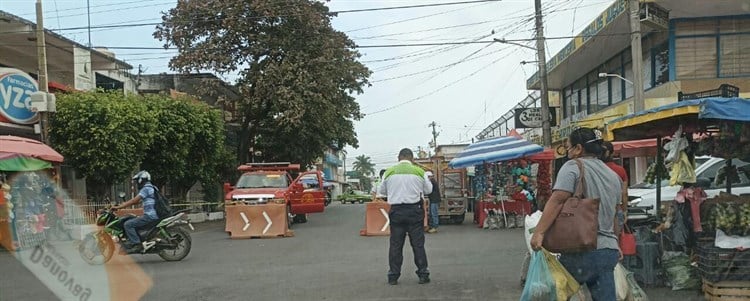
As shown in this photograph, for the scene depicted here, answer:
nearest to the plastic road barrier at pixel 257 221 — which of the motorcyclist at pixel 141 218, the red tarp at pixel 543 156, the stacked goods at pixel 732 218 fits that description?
the motorcyclist at pixel 141 218

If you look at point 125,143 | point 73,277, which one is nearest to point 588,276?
point 73,277

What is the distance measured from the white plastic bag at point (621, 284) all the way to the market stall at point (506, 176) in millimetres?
9993

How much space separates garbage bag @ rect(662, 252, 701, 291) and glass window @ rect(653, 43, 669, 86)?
15.3 metres

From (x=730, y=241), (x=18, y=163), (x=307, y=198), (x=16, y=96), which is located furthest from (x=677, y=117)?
(x=16, y=96)

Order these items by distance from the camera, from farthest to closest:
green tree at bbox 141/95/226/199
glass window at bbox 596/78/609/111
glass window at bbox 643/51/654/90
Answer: glass window at bbox 596/78/609/111 < glass window at bbox 643/51/654/90 < green tree at bbox 141/95/226/199

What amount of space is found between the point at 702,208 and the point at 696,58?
1492 centimetres

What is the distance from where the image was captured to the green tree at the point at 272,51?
94.3 ft

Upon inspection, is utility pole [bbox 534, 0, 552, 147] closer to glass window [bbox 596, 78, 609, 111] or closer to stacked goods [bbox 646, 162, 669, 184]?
glass window [bbox 596, 78, 609, 111]

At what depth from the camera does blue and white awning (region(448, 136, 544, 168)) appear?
16.4 metres

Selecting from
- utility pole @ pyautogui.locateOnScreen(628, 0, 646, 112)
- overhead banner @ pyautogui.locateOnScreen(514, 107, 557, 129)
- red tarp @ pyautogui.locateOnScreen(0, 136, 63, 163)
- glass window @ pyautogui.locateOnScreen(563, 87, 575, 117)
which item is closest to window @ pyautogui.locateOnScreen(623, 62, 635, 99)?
overhead banner @ pyautogui.locateOnScreen(514, 107, 557, 129)

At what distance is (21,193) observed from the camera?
48.7 feet

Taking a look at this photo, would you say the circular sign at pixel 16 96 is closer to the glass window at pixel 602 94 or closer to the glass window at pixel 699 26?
the glass window at pixel 699 26

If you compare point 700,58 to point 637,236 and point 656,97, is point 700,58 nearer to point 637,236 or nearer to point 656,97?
point 656,97

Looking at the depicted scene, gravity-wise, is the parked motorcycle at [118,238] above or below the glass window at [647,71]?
below
